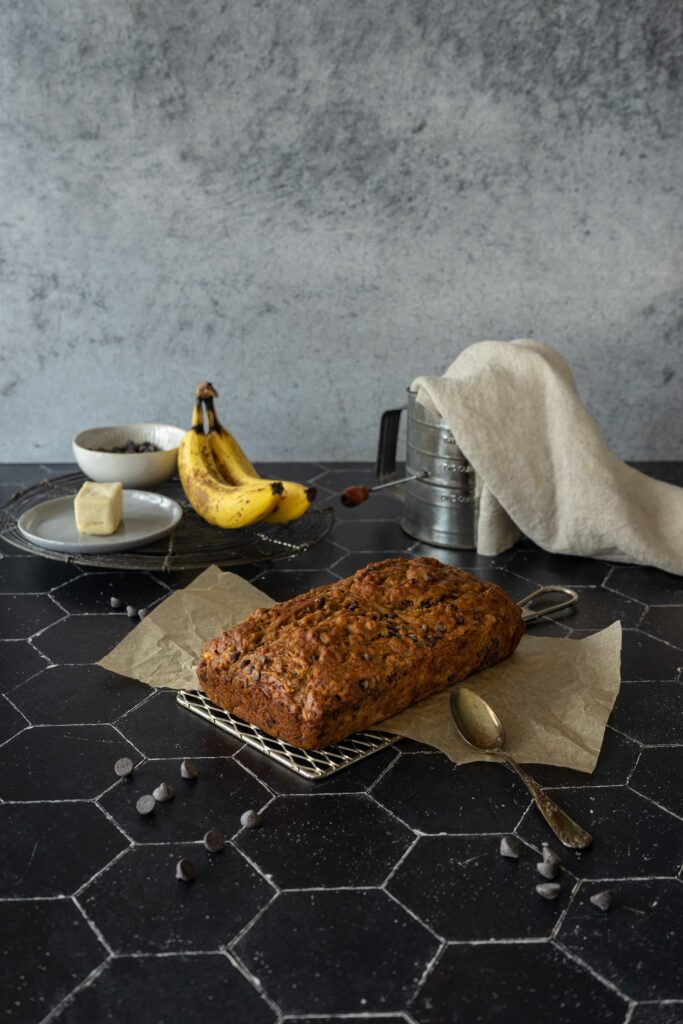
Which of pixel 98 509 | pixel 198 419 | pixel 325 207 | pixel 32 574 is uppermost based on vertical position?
pixel 325 207

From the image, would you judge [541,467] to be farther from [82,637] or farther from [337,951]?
[337,951]

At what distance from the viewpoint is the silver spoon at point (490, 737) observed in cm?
101

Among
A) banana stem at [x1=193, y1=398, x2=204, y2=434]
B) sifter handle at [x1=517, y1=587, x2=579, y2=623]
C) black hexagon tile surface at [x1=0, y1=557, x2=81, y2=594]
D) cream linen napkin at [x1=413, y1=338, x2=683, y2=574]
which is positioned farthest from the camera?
banana stem at [x1=193, y1=398, x2=204, y2=434]

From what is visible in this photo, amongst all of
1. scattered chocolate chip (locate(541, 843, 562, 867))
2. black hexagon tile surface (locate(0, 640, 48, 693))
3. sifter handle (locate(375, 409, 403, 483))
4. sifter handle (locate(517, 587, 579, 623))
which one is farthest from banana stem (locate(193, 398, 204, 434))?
scattered chocolate chip (locate(541, 843, 562, 867))

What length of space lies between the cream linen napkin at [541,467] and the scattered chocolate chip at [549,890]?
933 millimetres

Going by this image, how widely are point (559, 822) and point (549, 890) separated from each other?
0.11 metres

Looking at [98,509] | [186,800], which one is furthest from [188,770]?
[98,509]

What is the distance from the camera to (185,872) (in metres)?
0.94

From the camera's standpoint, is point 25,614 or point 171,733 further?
point 25,614

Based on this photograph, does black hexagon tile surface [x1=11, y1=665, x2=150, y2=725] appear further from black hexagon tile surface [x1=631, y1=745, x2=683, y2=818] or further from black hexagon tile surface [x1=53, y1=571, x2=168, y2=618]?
black hexagon tile surface [x1=631, y1=745, x2=683, y2=818]

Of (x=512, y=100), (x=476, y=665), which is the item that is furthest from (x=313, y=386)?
(x=476, y=665)

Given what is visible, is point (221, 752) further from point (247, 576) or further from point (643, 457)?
point (643, 457)

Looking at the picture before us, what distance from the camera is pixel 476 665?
1.30m

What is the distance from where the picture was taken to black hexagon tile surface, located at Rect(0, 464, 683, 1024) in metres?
0.81
